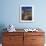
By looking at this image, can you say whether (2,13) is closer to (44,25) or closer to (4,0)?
(4,0)

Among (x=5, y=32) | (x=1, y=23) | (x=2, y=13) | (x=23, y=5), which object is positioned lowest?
(x=5, y=32)

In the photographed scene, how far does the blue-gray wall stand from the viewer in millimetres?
4141

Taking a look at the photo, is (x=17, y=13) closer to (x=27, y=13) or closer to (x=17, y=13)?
(x=17, y=13)

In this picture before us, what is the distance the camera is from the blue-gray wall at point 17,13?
4141 millimetres

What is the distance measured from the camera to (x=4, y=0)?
4.14m

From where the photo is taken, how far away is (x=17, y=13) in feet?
13.7

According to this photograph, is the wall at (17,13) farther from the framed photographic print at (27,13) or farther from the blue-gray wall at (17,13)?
the framed photographic print at (27,13)

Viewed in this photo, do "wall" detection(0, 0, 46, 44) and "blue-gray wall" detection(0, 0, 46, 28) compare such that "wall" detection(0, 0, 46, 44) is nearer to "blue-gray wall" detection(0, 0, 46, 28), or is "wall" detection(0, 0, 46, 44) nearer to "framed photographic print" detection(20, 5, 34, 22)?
"blue-gray wall" detection(0, 0, 46, 28)

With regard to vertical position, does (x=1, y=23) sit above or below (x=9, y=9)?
below

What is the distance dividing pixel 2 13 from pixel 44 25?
4.86 ft

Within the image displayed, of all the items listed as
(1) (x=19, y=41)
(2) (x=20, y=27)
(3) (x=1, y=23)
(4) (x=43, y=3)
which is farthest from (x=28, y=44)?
(4) (x=43, y=3)

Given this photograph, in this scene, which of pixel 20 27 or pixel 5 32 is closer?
pixel 5 32

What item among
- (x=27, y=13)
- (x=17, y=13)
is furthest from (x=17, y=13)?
(x=27, y=13)

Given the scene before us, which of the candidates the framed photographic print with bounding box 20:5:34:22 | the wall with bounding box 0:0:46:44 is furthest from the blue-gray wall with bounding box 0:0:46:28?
the framed photographic print with bounding box 20:5:34:22
